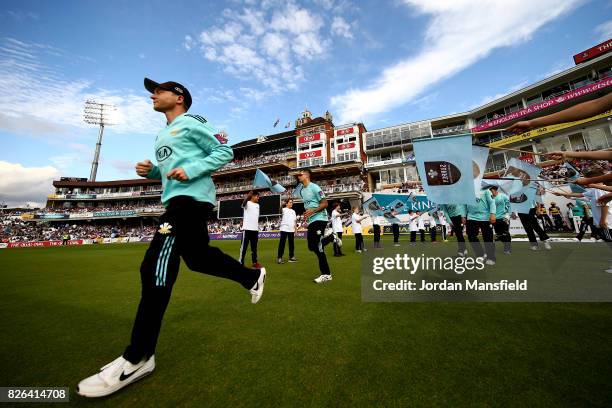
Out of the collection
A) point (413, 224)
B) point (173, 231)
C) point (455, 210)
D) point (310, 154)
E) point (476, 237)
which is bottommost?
point (476, 237)

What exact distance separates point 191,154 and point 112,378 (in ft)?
5.34

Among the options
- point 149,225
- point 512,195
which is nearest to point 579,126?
point 512,195

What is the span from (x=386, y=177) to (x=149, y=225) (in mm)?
43909

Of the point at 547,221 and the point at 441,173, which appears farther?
the point at 547,221

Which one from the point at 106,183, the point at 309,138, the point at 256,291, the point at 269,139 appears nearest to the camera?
the point at 256,291

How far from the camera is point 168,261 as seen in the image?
6.18ft

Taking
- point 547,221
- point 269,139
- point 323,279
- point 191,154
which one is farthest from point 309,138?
point 191,154

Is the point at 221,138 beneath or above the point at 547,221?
above

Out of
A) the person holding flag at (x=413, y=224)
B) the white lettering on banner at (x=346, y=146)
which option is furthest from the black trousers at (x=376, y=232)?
the white lettering on banner at (x=346, y=146)

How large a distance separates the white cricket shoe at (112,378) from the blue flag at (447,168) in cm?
378

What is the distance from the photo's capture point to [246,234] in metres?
6.58

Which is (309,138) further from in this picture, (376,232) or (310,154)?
(376,232)

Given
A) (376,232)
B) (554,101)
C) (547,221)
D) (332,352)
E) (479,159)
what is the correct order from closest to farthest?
(332,352)
(479,159)
(376,232)
(547,221)
(554,101)

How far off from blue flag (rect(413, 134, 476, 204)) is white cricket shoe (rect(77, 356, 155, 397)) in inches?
149
